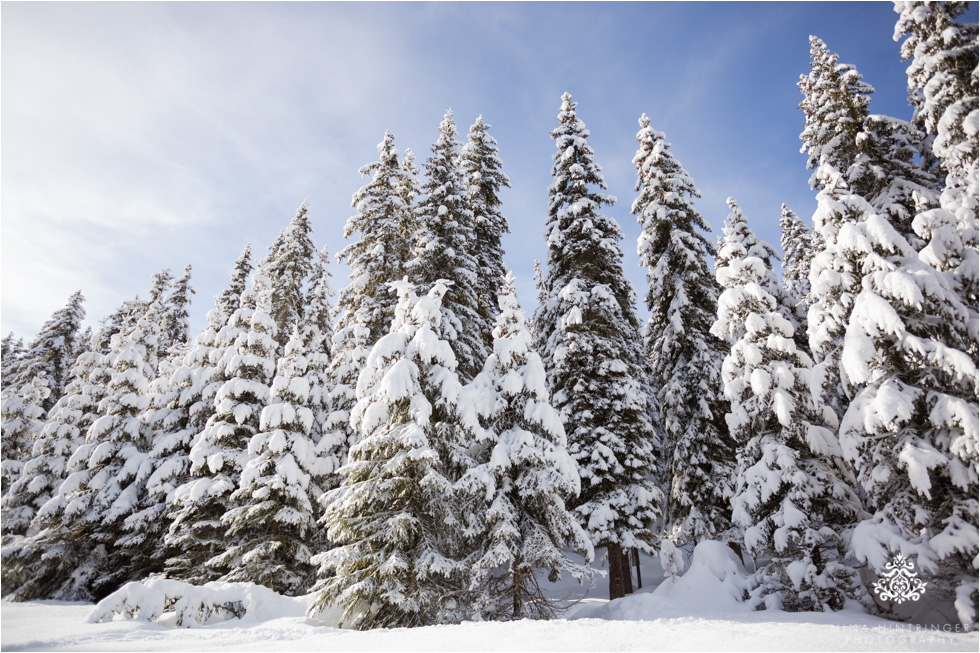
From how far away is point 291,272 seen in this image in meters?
27.8

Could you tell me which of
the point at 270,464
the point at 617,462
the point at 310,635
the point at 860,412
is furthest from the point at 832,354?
the point at 270,464

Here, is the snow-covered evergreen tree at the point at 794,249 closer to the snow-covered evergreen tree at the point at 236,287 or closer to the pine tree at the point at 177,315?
the snow-covered evergreen tree at the point at 236,287

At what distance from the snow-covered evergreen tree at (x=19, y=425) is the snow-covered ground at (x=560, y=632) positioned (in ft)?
50.5

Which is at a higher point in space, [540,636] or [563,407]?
[563,407]

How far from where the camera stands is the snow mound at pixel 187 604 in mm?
12172

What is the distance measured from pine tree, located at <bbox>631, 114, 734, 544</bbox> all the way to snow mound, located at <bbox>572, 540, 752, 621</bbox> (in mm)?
2719

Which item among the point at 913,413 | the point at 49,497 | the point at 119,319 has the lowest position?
the point at 49,497

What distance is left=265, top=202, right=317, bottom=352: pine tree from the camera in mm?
27172

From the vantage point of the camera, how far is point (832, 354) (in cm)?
1143

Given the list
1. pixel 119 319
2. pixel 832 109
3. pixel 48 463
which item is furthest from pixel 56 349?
pixel 832 109

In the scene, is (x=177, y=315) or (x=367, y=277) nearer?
(x=367, y=277)

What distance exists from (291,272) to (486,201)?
13242 millimetres

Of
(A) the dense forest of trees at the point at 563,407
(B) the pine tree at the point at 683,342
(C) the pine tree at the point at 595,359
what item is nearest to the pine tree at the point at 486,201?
(A) the dense forest of trees at the point at 563,407

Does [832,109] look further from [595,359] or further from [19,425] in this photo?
[19,425]
